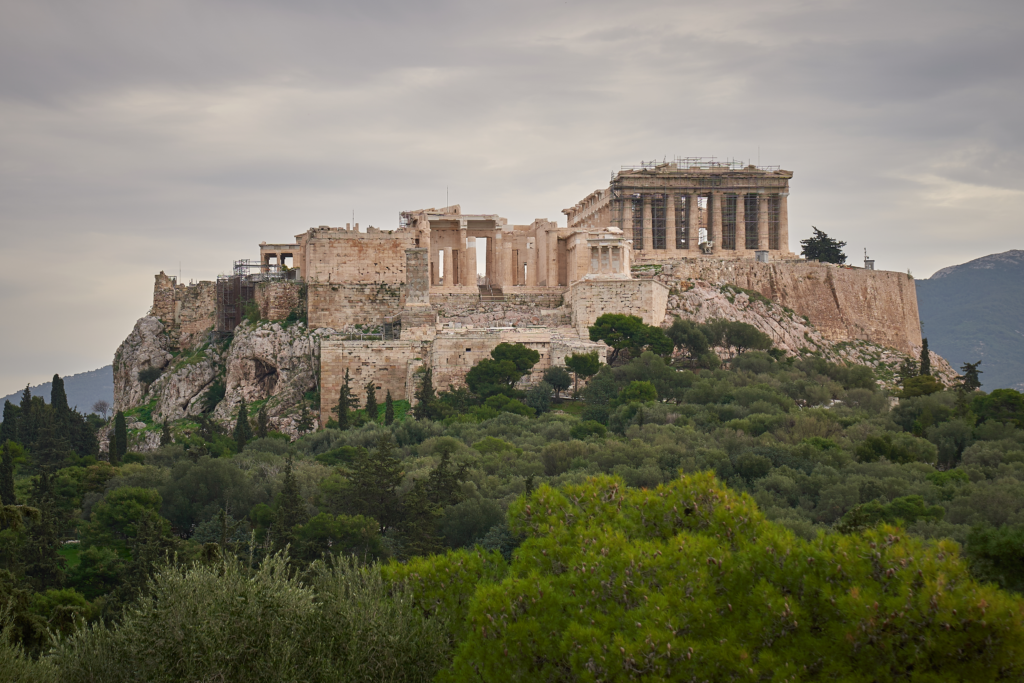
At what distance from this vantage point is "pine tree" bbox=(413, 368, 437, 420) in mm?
45219

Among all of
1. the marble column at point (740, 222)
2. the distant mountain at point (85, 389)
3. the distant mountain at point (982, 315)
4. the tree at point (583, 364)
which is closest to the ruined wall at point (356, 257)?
the tree at point (583, 364)

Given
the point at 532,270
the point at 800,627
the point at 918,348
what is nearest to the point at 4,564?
the point at 800,627

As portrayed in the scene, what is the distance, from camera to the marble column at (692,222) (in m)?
62.5

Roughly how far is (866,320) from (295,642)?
48.4 metres

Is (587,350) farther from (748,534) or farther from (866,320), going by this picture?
(748,534)

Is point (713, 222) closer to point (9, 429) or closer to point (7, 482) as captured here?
point (9, 429)

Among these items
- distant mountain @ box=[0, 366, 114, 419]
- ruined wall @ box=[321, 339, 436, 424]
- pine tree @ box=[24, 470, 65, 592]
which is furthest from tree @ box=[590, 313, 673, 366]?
distant mountain @ box=[0, 366, 114, 419]

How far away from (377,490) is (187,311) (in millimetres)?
29156

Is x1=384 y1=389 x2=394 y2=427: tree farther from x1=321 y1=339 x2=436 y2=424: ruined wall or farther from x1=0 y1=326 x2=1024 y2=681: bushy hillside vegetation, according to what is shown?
x1=321 y1=339 x2=436 y2=424: ruined wall

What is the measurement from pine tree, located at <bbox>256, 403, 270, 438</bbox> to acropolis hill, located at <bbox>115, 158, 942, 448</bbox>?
0.54m

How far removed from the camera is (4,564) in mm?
29078

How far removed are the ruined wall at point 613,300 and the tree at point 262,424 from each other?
44.4 feet

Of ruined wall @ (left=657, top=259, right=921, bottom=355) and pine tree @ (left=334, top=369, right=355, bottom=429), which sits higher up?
ruined wall @ (left=657, top=259, right=921, bottom=355)

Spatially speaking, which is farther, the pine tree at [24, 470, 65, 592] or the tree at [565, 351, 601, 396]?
the tree at [565, 351, 601, 396]
